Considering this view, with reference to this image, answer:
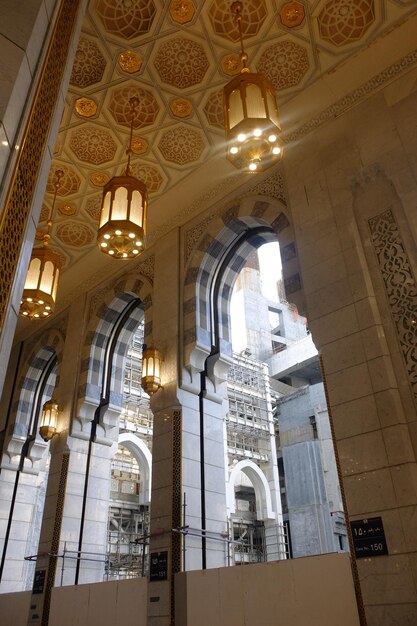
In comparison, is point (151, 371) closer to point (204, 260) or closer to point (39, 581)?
point (204, 260)

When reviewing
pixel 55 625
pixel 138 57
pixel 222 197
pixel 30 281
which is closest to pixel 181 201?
pixel 222 197

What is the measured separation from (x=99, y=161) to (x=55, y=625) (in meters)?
6.73

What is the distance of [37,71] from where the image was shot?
238 cm

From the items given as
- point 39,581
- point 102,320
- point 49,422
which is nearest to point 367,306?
point 102,320

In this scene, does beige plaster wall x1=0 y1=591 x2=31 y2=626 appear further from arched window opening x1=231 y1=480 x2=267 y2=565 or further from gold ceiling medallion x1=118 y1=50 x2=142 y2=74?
arched window opening x1=231 y1=480 x2=267 y2=565

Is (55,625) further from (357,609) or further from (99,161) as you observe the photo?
(99,161)

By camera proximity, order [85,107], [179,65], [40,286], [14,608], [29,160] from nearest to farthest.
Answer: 1. [29,160]
2. [40,286]
3. [179,65]
4. [85,107]
5. [14,608]

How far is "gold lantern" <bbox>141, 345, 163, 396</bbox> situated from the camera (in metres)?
6.95

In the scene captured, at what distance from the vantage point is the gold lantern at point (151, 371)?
274 inches

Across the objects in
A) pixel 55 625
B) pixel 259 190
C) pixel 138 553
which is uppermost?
pixel 259 190

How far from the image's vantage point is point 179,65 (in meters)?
6.32

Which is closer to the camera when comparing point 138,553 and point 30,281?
point 30,281

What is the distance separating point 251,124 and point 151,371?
12.8ft

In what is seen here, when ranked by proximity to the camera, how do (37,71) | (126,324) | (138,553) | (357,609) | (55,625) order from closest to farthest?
(37,71), (357,609), (55,625), (126,324), (138,553)
